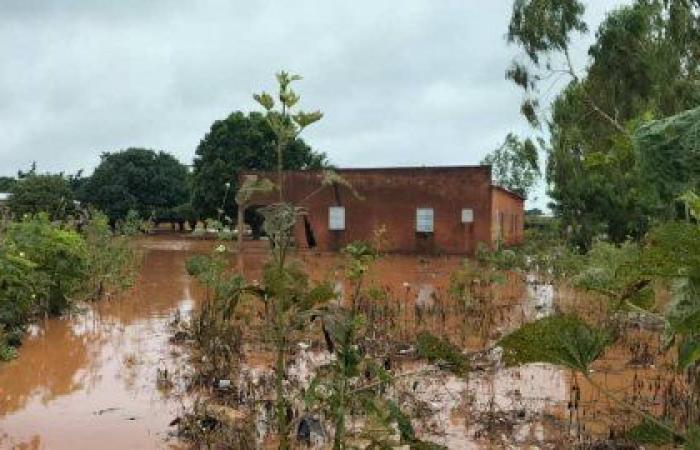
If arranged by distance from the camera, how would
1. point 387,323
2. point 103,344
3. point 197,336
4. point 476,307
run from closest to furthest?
point 197,336 < point 103,344 < point 387,323 < point 476,307

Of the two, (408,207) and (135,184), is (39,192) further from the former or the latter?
(408,207)

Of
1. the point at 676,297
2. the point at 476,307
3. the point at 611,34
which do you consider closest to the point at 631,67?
the point at 611,34

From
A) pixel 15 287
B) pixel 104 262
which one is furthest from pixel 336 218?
pixel 15 287

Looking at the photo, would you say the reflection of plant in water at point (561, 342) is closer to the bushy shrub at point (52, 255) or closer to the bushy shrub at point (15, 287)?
the bushy shrub at point (15, 287)

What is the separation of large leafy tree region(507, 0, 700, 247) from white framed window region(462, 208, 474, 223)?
10.7 ft

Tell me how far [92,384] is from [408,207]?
2171 cm

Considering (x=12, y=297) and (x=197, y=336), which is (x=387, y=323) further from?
(x=12, y=297)

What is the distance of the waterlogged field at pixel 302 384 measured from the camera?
5.18m

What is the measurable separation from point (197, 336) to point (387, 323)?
2.48 m

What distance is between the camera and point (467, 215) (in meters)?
27.1

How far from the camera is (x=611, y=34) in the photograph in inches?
925

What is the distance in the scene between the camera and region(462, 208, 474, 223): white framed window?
27.0m

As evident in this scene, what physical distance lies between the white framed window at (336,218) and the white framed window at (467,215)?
469 cm

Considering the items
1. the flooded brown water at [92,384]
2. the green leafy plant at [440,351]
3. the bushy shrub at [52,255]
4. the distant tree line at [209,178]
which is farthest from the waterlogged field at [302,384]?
the distant tree line at [209,178]
